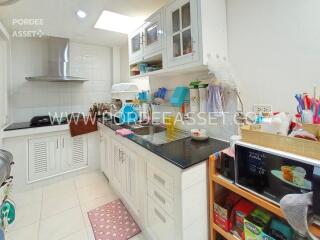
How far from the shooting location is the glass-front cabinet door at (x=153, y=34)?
153 centimetres

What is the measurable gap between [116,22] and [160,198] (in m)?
2.07

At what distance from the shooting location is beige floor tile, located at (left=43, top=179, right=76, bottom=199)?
2.13 metres

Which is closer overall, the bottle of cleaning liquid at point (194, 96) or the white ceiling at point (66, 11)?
the bottle of cleaning liquid at point (194, 96)

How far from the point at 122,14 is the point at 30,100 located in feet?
6.08

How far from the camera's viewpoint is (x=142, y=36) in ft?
5.90

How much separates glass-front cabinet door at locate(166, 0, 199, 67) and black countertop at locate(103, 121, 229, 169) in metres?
0.63

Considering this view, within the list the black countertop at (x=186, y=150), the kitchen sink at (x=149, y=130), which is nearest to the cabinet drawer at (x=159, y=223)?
the black countertop at (x=186, y=150)

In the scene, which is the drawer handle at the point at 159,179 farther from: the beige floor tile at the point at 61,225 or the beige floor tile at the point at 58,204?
the beige floor tile at the point at 58,204

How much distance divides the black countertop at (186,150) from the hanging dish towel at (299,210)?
1.48 ft

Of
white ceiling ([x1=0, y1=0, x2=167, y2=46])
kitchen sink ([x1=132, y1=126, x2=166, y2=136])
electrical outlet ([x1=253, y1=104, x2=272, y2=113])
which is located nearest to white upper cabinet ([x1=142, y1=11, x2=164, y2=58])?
white ceiling ([x1=0, y1=0, x2=167, y2=46])

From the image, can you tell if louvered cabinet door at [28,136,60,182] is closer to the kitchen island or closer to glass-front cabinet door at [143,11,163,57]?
the kitchen island

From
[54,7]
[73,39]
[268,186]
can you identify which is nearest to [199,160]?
[268,186]

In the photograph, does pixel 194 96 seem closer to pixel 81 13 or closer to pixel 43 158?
pixel 81 13

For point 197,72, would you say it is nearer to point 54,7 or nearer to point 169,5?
point 169,5
